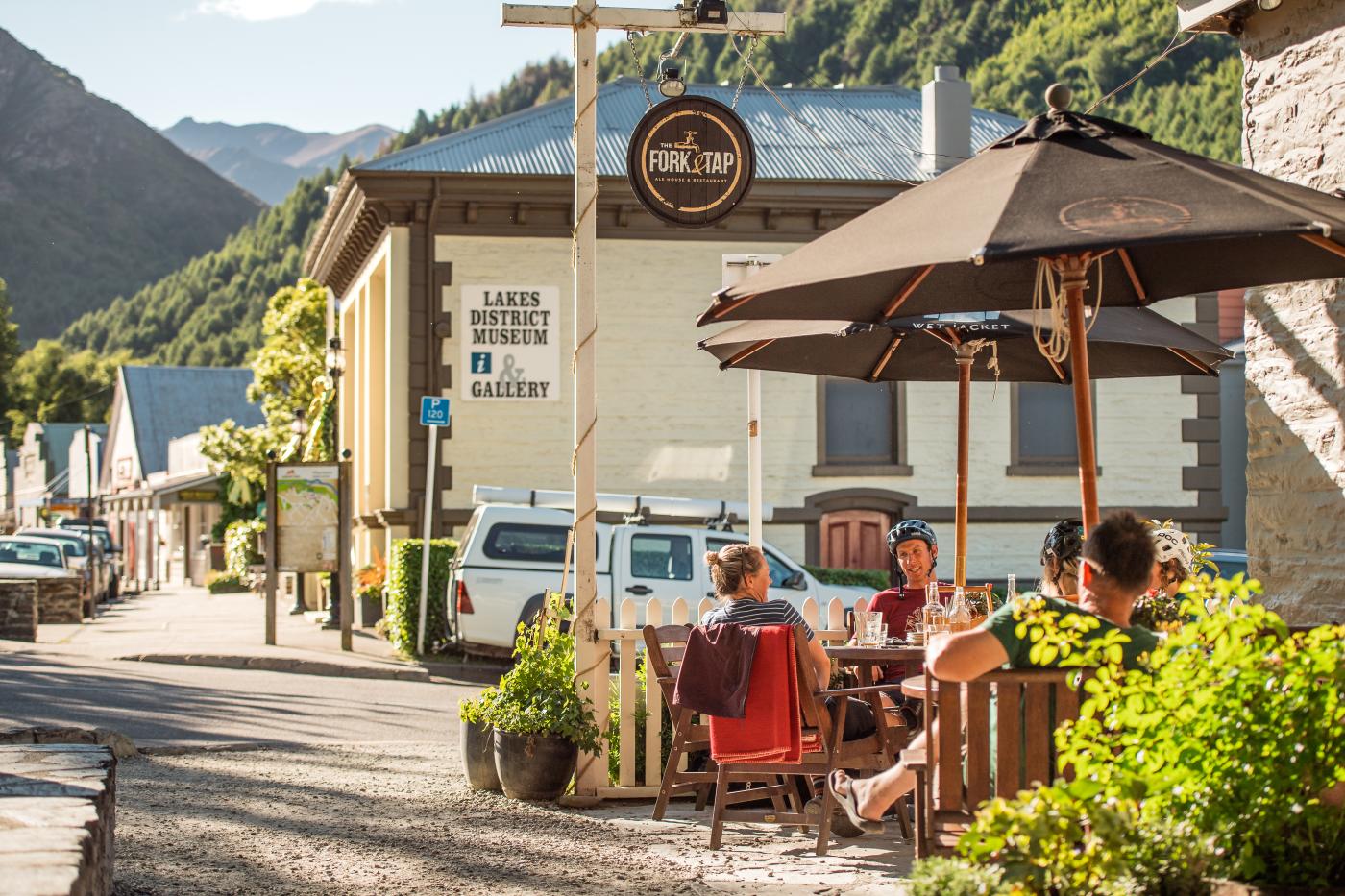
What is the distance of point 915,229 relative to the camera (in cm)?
548

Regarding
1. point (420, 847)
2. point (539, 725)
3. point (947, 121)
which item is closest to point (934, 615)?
point (539, 725)

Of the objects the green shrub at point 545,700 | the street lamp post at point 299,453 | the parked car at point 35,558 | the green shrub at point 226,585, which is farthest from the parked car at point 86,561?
the green shrub at point 545,700

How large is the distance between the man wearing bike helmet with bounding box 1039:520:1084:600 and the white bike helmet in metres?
0.34

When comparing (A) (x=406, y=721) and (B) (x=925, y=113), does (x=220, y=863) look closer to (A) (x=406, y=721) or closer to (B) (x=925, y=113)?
(A) (x=406, y=721)

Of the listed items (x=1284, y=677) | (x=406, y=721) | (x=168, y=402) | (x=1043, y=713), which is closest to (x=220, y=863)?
(x=1043, y=713)

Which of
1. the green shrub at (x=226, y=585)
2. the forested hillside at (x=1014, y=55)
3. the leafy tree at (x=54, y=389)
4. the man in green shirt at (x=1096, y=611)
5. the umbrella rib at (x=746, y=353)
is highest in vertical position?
the forested hillside at (x=1014, y=55)

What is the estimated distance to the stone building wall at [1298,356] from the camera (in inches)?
296

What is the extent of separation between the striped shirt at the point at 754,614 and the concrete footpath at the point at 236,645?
11.8m

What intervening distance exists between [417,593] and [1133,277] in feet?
46.2

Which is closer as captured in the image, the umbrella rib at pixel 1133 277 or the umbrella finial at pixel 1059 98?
the umbrella finial at pixel 1059 98

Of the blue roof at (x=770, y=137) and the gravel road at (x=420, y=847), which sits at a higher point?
the blue roof at (x=770, y=137)

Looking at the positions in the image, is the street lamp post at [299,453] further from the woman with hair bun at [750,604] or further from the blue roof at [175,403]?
the blue roof at [175,403]

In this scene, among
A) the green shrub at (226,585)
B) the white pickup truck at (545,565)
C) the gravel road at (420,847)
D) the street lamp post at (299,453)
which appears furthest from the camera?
the green shrub at (226,585)

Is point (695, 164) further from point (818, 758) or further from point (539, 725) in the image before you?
point (818, 758)
